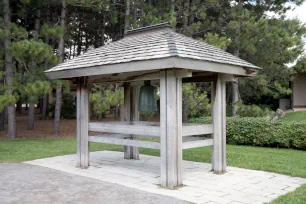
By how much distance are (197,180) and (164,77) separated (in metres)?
1.99

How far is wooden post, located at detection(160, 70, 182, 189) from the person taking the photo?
5.39m

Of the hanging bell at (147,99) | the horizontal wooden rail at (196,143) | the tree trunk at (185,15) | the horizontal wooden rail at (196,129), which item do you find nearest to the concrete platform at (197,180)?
the horizontal wooden rail at (196,143)

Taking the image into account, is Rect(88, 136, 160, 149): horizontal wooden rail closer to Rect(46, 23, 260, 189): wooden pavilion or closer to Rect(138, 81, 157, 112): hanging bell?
Rect(46, 23, 260, 189): wooden pavilion

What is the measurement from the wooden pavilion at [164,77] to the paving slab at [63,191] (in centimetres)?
75

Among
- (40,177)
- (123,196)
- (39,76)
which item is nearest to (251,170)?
(123,196)

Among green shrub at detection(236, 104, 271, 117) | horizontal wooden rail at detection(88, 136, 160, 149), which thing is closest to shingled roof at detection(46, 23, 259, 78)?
horizontal wooden rail at detection(88, 136, 160, 149)

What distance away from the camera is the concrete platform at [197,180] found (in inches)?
193

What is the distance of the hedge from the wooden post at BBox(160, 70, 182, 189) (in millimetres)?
6096

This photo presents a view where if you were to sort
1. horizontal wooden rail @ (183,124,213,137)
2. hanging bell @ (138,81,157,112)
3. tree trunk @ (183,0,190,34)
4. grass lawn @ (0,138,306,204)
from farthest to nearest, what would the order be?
tree trunk @ (183,0,190,34), grass lawn @ (0,138,306,204), hanging bell @ (138,81,157,112), horizontal wooden rail @ (183,124,213,137)

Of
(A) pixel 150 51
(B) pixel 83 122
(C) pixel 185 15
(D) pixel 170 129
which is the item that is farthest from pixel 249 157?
(C) pixel 185 15

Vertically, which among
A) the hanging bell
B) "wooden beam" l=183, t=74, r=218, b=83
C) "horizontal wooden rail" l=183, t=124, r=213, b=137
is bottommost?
"horizontal wooden rail" l=183, t=124, r=213, b=137

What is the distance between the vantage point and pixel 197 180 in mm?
5898

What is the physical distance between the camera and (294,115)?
17547mm

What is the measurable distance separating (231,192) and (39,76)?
31.4 ft
